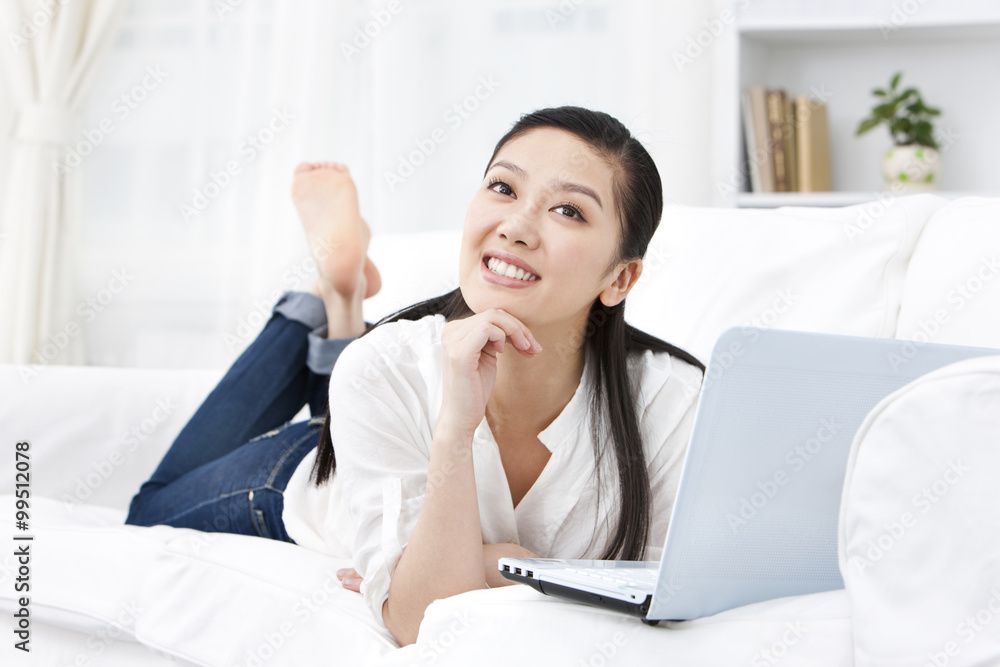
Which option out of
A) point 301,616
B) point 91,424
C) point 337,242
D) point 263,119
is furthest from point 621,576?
point 263,119

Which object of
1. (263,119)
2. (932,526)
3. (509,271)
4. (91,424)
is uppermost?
(263,119)

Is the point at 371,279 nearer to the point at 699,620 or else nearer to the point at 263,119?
the point at 699,620

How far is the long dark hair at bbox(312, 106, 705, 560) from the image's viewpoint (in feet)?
3.53

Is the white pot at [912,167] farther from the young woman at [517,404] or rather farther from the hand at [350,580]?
the hand at [350,580]

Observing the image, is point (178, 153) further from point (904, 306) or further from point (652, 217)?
point (904, 306)

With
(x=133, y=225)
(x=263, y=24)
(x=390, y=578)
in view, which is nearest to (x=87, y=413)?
(x=390, y=578)

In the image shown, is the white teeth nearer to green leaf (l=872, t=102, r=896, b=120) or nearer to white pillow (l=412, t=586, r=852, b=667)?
white pillow (l=412, t=586, r=852, b=667)

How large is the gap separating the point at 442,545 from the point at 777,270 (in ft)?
2.47

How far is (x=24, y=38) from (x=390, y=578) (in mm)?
2457

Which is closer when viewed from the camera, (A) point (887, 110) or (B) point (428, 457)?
(B) point (428, 457)

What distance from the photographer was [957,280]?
1.21m

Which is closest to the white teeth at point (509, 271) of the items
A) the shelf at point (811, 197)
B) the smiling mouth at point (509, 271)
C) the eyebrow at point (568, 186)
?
the smiling mouth at point (509, 271)

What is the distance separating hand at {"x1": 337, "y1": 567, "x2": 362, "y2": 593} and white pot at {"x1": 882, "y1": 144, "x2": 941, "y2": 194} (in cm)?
188

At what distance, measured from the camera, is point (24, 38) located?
2.71 metres
